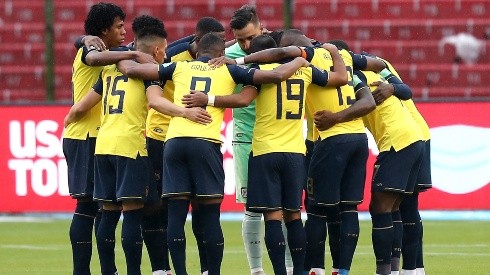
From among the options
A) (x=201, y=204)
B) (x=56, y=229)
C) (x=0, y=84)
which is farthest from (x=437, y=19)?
(x=201, y=204)

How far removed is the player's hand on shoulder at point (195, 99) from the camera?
9.43 meters

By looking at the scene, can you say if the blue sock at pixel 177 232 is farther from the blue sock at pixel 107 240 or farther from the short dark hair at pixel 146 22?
the short dark hair at pixel 146 22

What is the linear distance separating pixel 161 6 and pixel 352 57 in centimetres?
1274

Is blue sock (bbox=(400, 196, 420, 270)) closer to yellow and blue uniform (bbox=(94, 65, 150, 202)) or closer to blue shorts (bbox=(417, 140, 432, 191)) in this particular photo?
blue shorts (bbox=(417, 140, 432, 191))

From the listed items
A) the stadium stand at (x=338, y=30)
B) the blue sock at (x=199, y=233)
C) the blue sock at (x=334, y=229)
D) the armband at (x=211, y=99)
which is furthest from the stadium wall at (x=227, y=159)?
the armband at (x=211, y=99)

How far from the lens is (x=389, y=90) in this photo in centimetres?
1034

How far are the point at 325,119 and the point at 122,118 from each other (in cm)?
161

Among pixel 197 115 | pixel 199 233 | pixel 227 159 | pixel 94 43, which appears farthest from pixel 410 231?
pixel 227 159

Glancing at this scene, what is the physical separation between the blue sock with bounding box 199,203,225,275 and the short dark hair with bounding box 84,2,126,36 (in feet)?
5.81

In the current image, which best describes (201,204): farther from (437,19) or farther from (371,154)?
(437,19)

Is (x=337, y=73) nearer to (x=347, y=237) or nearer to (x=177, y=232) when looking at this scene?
(x=347, y=237)

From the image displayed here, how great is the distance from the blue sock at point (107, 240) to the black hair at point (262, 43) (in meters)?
1.69

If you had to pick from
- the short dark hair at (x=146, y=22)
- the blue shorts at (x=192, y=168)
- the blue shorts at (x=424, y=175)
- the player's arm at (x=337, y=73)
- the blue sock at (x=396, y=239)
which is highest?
the short dark hair at (x=146, y=22)

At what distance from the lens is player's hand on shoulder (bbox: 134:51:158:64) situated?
9.71 m
